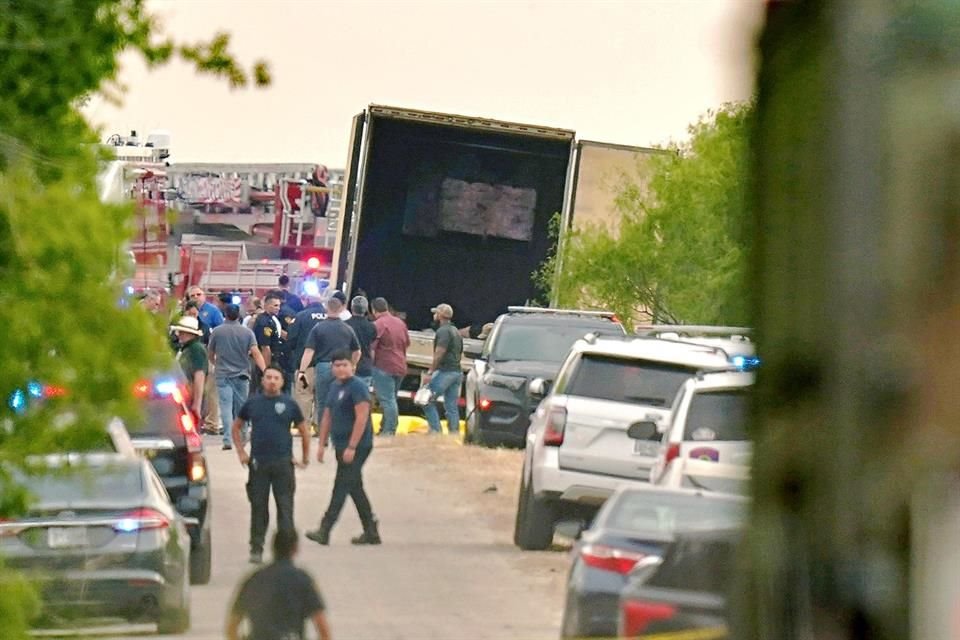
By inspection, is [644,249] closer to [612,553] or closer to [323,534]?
[323,534]

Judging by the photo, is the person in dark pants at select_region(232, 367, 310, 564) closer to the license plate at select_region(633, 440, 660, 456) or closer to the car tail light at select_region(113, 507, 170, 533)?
the car tail light at select_region(113, 507, 170, 533)

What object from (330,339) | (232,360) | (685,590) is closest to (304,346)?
(232,360)

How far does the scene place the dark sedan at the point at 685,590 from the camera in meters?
1.73

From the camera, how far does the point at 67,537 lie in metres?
10.6

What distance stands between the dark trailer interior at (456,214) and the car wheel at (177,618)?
49.7 feet

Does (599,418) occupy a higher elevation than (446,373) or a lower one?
higher

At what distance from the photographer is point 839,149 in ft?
4.71

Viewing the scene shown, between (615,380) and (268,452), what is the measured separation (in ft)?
8.66

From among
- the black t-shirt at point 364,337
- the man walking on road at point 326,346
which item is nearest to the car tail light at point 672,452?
the man walking on road at point 326,346

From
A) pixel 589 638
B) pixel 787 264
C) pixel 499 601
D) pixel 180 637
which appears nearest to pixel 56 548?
pixel 180 637

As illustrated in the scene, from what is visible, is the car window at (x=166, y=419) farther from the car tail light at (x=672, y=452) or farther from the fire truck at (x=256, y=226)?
the fire truck at (x=256, y=226)

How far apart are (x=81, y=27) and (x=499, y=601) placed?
7.40 m

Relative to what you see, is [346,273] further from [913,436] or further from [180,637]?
[913,436]

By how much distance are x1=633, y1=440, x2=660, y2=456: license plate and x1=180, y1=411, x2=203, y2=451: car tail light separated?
10.5ft
